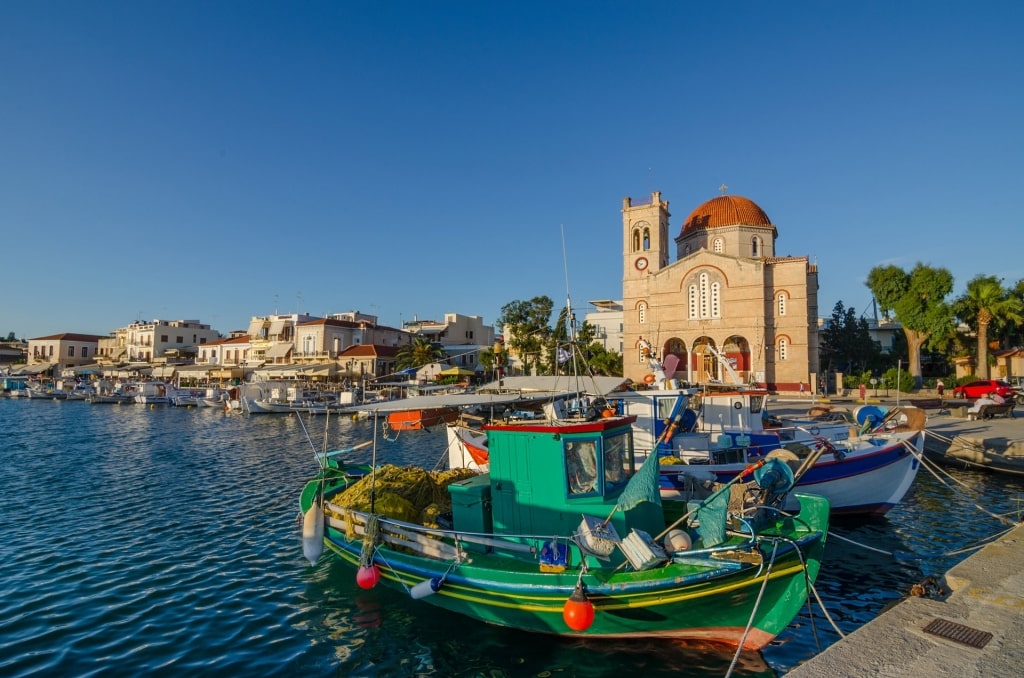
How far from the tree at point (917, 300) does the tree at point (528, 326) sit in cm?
3118

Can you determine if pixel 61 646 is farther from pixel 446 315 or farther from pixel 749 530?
pixel 446 315

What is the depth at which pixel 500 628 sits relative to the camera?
9250 mm

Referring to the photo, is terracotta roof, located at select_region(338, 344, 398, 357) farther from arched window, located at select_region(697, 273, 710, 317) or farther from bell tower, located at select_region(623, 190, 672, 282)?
arched window, located at select_region(697, 273, 710, 317)

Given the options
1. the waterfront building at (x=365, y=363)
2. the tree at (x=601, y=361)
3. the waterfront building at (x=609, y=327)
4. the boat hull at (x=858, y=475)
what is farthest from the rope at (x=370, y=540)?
the waterfront building at (x=365, y=363)

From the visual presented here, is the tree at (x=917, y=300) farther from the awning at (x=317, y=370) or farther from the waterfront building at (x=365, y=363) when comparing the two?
the awning at (x=317, y=370)

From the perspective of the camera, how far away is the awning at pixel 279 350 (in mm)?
74125

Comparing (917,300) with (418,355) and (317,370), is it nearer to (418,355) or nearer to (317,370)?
(418,355)

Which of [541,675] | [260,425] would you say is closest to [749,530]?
[541,675]

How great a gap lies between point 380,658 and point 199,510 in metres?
11.5

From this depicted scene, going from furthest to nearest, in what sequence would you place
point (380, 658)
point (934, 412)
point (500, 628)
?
point (934, 412) < point (500, 628) < point (380, 658)

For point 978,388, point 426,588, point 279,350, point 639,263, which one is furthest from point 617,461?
point 279,350

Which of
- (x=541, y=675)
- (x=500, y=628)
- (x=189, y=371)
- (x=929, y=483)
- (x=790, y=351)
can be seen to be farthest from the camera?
(x=189, y=371)

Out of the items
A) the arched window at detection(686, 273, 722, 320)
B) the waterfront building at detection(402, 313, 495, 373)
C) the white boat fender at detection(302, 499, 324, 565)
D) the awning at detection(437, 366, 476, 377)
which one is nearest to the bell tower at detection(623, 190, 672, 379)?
the arched window at detection(686, 273, 722, 320)

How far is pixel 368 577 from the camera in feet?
31.2
